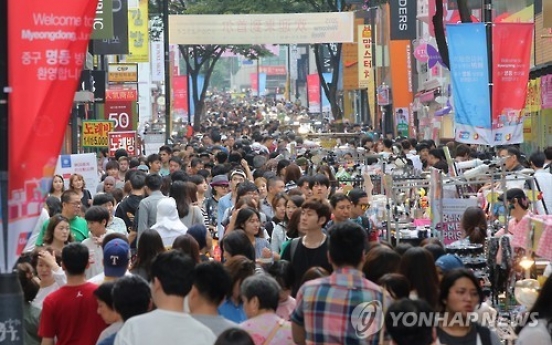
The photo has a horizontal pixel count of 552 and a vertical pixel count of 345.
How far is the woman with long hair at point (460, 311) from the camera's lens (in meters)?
6.82

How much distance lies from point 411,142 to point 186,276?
21692 mm

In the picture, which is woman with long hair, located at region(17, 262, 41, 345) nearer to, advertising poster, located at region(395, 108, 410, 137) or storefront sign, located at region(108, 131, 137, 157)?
storefront sign, located at region(108, 131, 137, 157)

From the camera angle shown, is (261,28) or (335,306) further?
(261,28)

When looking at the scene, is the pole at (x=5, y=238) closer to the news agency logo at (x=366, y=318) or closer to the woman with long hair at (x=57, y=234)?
the news agency logo at (x=366, y=318)

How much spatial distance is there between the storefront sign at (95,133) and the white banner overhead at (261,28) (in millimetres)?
13655

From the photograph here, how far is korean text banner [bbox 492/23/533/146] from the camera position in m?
17.4

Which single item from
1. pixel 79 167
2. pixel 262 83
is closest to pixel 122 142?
pixel 79 167

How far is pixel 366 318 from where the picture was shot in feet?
23.5

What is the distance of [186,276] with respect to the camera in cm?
686

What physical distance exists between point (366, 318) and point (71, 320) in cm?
194

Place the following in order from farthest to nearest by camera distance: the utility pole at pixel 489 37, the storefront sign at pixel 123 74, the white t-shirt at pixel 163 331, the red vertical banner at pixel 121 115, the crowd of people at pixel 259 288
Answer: the storefront sign at pixel 123 74 < the red vertical banner at pixel 121 115 < the utility pole at pixel 489 37 < the crowd of people at pixel 259 288 < the white t-shirt at pixel 163 331

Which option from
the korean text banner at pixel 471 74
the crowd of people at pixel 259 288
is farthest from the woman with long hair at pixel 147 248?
the korean text banner at pixel 471 74

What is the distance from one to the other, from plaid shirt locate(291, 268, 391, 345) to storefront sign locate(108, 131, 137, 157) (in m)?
20.1

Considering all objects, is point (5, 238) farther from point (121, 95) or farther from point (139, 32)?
point (139, 32)
